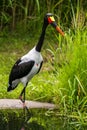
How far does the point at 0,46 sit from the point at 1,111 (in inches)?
140

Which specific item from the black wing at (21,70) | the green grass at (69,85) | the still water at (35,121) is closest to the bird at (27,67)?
the black wing at (21,70)

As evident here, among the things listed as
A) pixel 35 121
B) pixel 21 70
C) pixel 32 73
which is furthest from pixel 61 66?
pixel 35 121

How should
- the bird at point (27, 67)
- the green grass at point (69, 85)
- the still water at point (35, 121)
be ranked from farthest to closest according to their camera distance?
the bird at point (27, 67)
the green grass at point (69, 85)
the still water at point (35, 121)

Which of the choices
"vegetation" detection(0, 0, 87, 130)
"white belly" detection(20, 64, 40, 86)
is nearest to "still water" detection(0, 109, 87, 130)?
"vegetation" detection(0, 0, 87, 130)

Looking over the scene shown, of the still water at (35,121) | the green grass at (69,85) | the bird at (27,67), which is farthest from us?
the bird at (27,67)

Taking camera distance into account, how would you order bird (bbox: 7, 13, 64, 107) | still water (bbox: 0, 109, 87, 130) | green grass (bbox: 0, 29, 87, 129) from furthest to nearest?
bird (bbox: 7, 13, 64, 107), green grass (bbox: 0, 29, 87, 129), still water (bbox: 0, 109, 87, 130)

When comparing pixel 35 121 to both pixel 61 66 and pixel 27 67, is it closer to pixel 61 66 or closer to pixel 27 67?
pixel 27 67

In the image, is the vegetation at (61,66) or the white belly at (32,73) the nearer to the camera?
the vegetation at (61,66)

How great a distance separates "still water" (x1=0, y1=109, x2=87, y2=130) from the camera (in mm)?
7992

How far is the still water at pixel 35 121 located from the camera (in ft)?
26.2

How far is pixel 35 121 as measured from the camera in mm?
8312

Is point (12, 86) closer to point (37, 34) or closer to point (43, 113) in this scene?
point (43, 113)

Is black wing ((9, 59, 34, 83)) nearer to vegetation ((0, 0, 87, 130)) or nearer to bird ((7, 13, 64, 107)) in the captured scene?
bird ((7, 13, 64, 107))

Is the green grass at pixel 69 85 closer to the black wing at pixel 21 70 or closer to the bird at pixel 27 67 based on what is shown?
the bird at pixel 27 67
